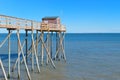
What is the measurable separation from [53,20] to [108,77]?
15.2 meters

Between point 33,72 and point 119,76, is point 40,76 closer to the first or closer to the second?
point 33,72

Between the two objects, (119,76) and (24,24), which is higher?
(24,24)

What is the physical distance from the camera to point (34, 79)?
78.4ft

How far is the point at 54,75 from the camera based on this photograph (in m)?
26.5

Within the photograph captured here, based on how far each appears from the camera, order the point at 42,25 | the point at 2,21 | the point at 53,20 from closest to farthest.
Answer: the point at 2,21, the point at 42,25, the point at 53,20

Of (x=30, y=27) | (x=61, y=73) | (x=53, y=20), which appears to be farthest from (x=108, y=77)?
(x=53, y=20)

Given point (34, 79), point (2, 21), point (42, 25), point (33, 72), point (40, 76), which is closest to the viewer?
point (2, 21)

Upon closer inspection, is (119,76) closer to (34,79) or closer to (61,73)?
(61,73)

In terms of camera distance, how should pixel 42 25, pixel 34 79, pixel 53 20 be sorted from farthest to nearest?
pixel 53 20, pixel 42 25, pixel 34 79

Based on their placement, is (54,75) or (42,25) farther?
(42,25)

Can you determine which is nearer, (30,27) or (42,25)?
(30,27)

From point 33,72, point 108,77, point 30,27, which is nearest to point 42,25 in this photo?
point 30,27

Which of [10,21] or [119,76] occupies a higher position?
[10,21]

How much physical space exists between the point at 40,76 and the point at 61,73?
343 cm
